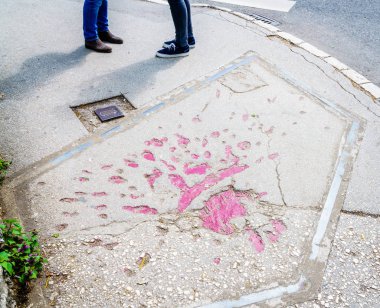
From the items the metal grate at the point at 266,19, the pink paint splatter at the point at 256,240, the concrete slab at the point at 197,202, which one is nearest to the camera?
the concrete slab at the point at 197,202

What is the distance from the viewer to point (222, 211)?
2.38 metres

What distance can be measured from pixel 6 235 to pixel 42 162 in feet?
2.43

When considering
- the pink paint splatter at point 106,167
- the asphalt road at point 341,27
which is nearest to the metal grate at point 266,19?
the asphalt road at point 341,27

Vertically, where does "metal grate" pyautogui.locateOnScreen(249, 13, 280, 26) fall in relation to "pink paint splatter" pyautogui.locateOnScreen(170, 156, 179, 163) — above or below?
above

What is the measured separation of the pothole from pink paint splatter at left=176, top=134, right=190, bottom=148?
1.76 feet

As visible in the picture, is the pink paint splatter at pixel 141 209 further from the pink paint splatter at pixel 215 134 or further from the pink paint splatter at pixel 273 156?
the pink paint splatter at pixel 273 156

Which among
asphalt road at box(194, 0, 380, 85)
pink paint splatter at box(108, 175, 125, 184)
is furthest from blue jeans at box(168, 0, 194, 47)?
pink paint splatter at box(108, 175, 125, 184)

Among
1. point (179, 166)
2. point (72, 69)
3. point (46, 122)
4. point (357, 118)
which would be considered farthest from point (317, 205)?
point (72, 69)

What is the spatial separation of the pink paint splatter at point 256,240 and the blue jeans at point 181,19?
242 centimetres

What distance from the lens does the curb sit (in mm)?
3731

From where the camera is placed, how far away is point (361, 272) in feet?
6.89

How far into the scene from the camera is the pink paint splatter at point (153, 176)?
8.31 feet

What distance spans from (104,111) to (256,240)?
1.76 meters

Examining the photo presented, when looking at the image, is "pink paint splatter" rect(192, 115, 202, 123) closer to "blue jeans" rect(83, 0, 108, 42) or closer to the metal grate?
"blue jeans" rect(83, 0, 108, 42)
